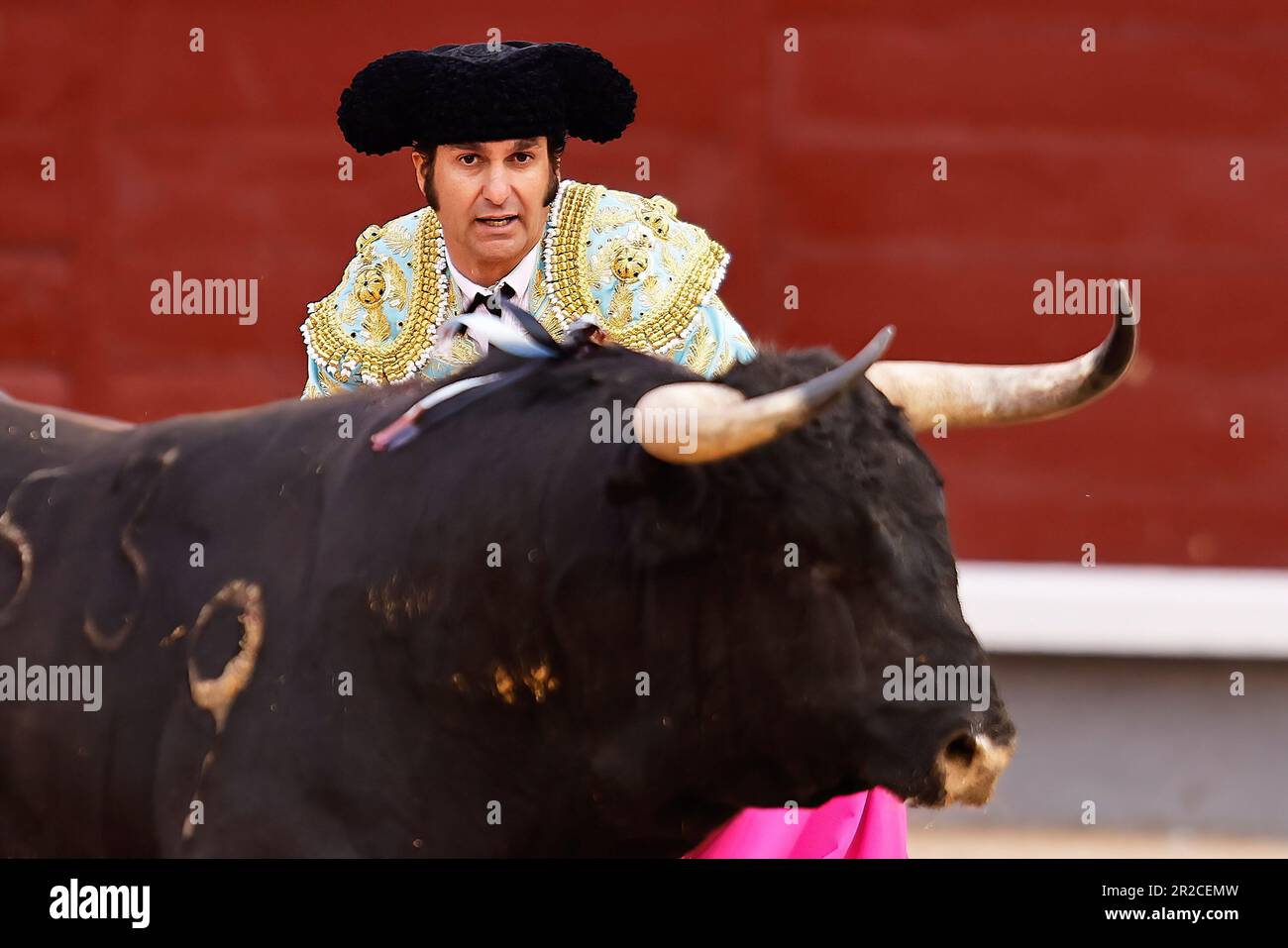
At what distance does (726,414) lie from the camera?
2.39 meters

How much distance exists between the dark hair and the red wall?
220 centimetres

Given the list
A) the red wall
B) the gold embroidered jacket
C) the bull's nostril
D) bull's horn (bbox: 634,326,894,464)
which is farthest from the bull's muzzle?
the red wall

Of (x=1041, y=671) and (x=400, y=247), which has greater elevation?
(x=400, y=247)

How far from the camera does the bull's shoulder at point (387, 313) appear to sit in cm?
339

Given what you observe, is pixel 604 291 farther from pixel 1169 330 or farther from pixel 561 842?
pixel 1169 330

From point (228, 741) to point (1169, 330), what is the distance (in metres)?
3.58

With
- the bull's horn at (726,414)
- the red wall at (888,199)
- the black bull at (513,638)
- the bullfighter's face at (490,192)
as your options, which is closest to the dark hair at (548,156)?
the bullfighter's face at (490,192)

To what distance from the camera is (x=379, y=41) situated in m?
5.54

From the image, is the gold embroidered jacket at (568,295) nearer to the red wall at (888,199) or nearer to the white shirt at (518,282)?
the white shirt at (518,282)

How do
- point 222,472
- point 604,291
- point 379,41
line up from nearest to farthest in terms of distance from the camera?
point 222,472
point 604,291
point 379,41

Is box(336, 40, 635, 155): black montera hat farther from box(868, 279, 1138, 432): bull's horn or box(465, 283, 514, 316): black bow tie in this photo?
box(868, 279, 1138, 432): bull's horn

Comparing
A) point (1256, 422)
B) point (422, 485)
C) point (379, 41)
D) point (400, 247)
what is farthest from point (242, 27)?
point (422, 485)

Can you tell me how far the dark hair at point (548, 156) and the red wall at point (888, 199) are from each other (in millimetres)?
2200
